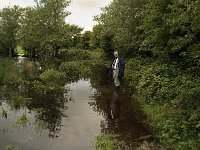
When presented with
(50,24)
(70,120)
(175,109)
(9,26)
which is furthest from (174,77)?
(9,26)

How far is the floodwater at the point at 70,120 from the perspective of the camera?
877 centimetres

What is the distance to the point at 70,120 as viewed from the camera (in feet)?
36.3

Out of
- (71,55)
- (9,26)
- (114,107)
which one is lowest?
(114,107)

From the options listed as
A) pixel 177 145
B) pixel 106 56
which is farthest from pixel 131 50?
pixel 177 145

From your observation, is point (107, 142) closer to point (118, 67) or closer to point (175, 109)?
point (175, 109)

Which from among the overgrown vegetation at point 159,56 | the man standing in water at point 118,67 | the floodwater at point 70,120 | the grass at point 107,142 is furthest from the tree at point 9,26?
the grass at point 107,142

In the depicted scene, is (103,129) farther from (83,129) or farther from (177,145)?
(177,145)

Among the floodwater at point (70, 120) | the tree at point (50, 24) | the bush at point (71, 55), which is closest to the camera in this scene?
the floodwater at point (70, 120)

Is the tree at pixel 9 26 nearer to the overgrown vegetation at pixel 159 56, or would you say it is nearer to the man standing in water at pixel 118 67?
the overgrown vegetation at pixel 159 56

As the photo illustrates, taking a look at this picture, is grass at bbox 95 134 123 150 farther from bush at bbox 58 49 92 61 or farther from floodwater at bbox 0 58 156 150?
bush at bbox 58 49 92 61

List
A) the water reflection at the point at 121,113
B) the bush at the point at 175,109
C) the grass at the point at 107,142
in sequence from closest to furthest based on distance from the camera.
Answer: the grass at the point at 107,142 → the bush at the point at 175,109 → the water reflection at the point at 121,113

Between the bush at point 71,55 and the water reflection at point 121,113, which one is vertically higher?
the bush at point 71,55

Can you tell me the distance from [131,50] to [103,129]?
18.0 m

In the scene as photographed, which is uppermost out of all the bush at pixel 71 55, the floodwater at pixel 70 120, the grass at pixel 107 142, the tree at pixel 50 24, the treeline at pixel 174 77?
the tree at pixel 50 24
